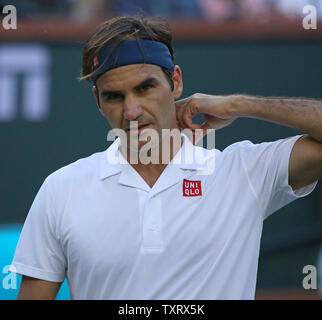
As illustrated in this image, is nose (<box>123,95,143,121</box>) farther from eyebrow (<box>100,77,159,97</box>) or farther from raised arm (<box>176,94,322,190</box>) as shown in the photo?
raised arm (<box>176,94,322,190</box>)

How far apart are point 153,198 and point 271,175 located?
1.17 ft

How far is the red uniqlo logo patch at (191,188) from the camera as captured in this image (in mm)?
1991

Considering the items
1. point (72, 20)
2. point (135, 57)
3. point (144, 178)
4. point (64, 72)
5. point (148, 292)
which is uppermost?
point (72, 20)

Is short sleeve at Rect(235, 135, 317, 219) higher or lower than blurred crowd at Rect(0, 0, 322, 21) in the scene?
lower

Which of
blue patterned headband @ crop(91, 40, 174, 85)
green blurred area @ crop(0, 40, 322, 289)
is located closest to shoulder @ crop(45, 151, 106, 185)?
blue patterned headband @ crop(91, 40, 174, 85)

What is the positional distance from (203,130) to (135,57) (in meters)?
0.33

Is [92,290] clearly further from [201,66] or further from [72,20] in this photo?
[72,20]

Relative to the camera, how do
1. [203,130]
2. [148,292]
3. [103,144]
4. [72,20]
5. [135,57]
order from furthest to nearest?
[72,20]
[103,144]
[203,130]
[135,57]
[148,292]

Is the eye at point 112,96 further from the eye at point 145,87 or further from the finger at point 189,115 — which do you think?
the finger at point 189,115

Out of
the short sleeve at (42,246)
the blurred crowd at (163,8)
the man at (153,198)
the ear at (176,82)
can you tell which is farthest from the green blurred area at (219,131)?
the short sleeve at (42,246)

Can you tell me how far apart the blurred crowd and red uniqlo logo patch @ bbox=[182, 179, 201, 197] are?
2.54 m

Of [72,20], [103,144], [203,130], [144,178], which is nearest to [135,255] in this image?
[144,178]

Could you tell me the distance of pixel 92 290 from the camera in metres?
1.90

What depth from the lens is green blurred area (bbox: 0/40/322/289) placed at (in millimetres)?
4086
